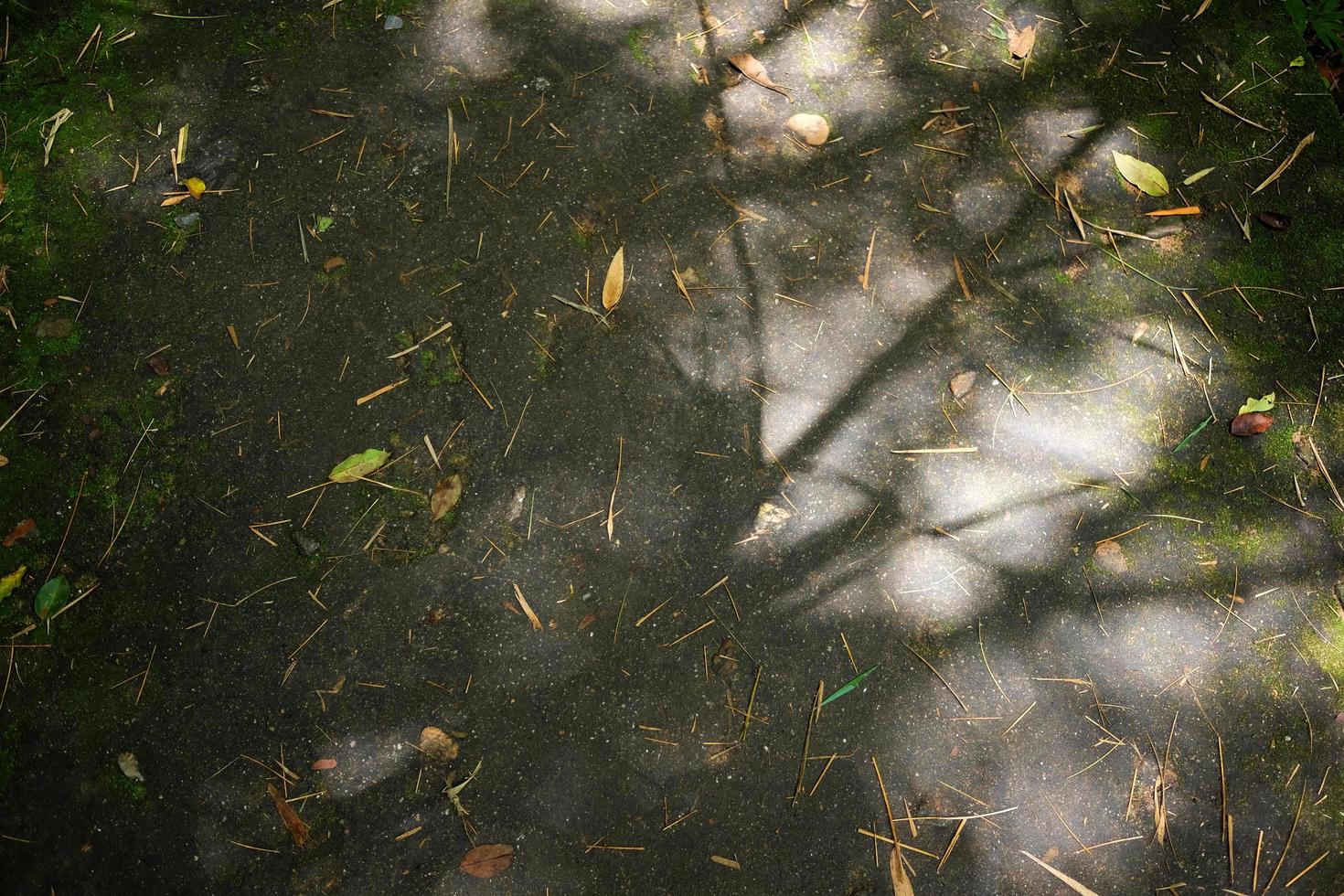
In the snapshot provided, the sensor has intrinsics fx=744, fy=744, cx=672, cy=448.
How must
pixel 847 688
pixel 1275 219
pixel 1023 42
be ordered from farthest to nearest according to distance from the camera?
pixel 1023 42
pixel 1275 219
pixel 847 688

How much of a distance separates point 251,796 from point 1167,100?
357 centimetres

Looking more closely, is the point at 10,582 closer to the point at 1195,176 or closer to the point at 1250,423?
the point at 1250,423

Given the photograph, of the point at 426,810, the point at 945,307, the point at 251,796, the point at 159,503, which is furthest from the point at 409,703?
the point at 945,307

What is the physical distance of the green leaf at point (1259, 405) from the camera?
2301 mm

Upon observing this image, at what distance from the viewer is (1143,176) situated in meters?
2.47

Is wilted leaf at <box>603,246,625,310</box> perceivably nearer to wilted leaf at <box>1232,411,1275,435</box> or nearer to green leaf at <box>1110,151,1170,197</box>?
green leaf at <box>1110,151,1170,197</box>

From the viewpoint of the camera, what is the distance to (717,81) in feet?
8.27

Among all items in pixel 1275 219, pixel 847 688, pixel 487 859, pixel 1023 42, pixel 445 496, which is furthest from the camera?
pixel 1023 42

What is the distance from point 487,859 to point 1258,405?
2.62 m

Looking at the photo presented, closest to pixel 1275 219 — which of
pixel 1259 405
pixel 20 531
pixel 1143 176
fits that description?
pixel 1143 176

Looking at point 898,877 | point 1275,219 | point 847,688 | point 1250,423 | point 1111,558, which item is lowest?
point 898,877

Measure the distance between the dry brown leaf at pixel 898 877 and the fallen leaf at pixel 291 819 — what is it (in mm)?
1546

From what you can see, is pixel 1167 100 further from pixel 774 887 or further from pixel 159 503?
pixel 159 503

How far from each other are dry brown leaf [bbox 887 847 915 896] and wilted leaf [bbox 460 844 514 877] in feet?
3.29
